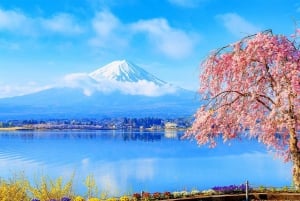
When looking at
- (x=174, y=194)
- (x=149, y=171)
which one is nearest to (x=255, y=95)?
(x=174, y=194)

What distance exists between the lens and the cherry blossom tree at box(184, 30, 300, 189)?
69.2 ft

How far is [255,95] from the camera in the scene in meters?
21.9

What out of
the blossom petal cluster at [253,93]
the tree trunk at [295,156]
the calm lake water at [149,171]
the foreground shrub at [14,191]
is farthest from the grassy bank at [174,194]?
the calm lake water at [149,171]

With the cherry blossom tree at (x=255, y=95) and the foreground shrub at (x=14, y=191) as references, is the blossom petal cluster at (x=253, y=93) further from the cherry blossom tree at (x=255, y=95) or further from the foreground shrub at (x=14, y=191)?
the foreground shrub at (x=14, y=191)

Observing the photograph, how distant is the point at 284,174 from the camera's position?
64.4 meters

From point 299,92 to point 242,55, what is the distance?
10.2ft

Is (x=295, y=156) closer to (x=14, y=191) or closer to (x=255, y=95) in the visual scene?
(x=255, y=95)

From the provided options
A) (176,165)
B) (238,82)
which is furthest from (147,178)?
(238,82)

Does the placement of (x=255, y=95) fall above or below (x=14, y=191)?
above

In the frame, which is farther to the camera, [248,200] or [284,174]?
[284,174]

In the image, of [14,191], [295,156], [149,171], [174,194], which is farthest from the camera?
[149,171]

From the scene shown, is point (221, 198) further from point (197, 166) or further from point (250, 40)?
point (197, 166)

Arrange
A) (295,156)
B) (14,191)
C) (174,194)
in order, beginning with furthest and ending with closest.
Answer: (295,156) < (174,194) < (14,191)

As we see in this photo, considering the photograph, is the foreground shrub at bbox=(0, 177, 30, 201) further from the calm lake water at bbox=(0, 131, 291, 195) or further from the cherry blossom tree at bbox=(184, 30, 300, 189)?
the calm lake water at bbox=(0, 131, 291, 195)
